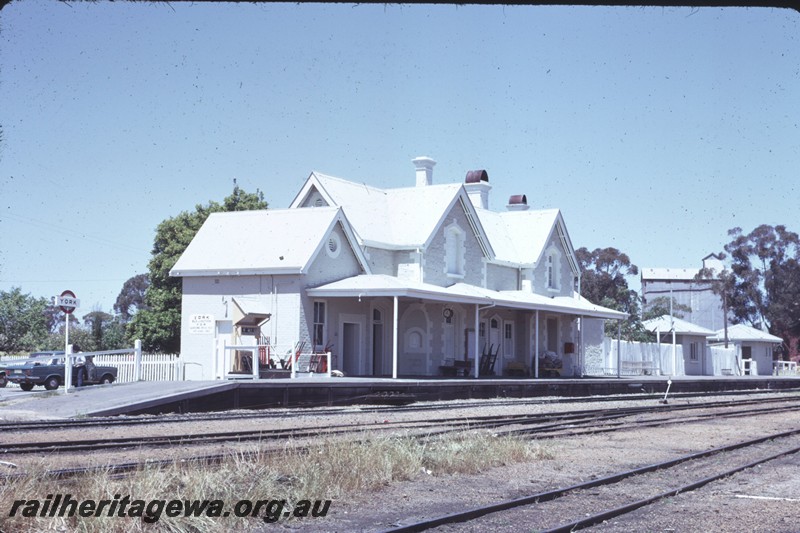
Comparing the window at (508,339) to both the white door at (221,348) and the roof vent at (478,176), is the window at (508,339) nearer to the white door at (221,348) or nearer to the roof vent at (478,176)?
the roof vent at (478,176)

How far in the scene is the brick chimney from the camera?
1607 inches

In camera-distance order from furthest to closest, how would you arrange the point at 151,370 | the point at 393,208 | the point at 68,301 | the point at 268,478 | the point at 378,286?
the point at 393,208 < the point at 378,286 < the point at 151,370 < the point at 68,301 < the point at 268,478

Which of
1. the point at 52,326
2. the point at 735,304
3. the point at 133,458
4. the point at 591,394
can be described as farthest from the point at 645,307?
the point at 133,458

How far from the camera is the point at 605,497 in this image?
1050cm

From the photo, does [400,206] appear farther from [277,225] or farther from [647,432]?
[647,432]

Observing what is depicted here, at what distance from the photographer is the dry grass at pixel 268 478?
24.6 feet

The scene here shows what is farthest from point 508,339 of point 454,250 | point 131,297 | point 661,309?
point 131,297

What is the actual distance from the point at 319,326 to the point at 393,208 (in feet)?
28.8

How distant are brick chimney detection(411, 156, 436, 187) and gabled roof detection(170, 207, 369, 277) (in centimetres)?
863

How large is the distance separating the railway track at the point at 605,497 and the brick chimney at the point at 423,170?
86.8 feet

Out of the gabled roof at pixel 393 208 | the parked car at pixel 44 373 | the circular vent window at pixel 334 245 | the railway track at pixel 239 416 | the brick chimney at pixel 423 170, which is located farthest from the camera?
the brick chimney at pixel 423 170

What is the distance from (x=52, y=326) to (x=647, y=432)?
257 feet

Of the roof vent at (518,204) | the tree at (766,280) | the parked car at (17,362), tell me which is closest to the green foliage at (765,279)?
the tree at (766,280)

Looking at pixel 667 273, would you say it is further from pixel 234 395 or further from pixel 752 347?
pixel 234 395
